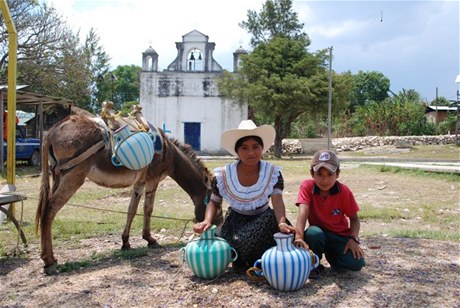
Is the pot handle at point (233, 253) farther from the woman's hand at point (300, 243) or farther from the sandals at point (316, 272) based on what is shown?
the sandals at point (316, 272)

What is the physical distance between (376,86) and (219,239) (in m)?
59.4

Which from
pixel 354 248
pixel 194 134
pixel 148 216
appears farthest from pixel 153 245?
pixel 194 134

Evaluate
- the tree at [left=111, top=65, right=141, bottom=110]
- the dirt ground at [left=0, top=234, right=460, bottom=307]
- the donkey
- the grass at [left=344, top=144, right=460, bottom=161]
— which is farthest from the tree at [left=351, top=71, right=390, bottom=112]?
the dirt ground at [left=0, top=234, right=460, bottom=307]

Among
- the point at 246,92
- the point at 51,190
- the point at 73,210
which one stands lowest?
the point at 73,210

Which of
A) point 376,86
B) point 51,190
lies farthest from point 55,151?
point 376,86

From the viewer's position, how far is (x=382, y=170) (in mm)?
14500

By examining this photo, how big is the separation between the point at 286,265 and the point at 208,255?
0.70 m

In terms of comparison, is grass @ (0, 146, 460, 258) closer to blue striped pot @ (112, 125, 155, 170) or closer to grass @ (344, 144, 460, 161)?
blue striped pot @ (112, 125, 155, 170)

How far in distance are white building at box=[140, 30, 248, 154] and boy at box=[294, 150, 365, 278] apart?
26.3m

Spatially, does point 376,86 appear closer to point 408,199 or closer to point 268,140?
point 408,199

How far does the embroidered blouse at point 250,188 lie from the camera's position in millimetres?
3902

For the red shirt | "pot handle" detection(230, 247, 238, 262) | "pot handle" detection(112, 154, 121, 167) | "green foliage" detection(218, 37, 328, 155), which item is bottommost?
"pot handle" detection(230, 247, 238, 262)

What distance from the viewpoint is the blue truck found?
16891 millimetres

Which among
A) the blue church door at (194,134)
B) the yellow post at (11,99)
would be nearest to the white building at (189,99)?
the blue church door at (194,134)
